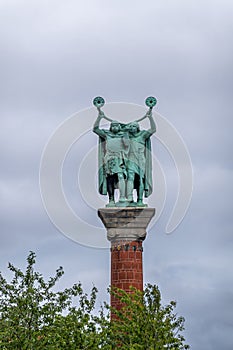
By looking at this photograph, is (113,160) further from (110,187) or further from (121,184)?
(110,187)

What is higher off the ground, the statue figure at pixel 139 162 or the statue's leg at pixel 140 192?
the statue figure at pixel 139 162

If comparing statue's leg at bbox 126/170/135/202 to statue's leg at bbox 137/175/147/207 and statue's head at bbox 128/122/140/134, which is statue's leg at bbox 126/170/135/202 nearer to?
statue's leg at bbox 137/175/147/207

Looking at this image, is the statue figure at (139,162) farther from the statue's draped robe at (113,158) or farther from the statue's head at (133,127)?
the statue's draped robe at (113,158)

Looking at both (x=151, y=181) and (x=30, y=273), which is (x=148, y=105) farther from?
(x=30, y=273)

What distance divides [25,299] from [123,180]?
14.2m

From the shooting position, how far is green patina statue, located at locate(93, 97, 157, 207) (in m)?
55.9

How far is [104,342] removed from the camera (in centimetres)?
4297

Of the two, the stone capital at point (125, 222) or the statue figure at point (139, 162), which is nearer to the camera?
the stone capital at point (125, 222)

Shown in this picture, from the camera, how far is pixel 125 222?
53.8 m

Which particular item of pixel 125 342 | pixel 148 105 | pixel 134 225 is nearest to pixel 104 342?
pixel 125 342

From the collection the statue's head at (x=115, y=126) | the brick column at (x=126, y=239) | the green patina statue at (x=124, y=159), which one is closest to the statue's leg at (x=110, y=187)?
the green patina statue at (x=124, y=159)

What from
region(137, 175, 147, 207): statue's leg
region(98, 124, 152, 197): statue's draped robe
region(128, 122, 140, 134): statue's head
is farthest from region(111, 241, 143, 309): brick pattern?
region(128, 122, 140, 134): statue's head

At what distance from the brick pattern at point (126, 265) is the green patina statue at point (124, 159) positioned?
3.25m

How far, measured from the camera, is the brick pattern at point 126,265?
172ft
